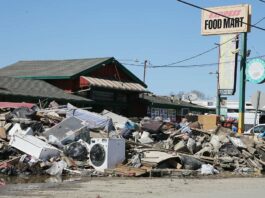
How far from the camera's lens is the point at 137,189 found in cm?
1533

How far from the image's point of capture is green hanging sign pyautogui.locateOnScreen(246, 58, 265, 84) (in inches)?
1672

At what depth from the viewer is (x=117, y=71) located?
4156cm

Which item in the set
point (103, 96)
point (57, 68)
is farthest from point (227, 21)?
point (57, 68)

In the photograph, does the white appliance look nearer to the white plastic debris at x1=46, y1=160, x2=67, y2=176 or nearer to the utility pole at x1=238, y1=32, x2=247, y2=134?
the white plastic debris at x1=46, y1=160, x2=67, y2=176

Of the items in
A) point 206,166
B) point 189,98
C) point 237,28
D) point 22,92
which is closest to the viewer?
point 206,166

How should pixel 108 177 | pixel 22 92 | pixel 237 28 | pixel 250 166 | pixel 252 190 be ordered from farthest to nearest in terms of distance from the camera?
pixel 237 28 < pixel 22 92 < pixel 250 166 < pixel 108 177 < pixel 252 190

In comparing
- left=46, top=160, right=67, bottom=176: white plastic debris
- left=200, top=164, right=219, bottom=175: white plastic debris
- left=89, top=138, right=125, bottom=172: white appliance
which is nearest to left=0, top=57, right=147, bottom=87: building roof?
left=200, top=164, right=219, bottom=175: white plastic debris

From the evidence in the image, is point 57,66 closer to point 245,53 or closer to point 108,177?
point 245,53

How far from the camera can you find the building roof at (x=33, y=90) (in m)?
32.4

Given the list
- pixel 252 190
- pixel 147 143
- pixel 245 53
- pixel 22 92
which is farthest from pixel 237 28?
pixel 252 190

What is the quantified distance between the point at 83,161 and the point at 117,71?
21.2 metres

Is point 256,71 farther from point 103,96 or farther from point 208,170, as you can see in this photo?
point 208,170

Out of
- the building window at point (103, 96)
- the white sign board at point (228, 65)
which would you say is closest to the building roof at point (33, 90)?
the building window at point (103, 96)

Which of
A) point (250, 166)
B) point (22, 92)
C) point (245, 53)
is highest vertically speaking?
point (245, 53)
